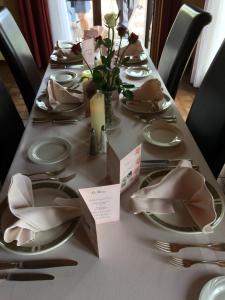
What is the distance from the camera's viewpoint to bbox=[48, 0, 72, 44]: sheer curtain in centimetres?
299

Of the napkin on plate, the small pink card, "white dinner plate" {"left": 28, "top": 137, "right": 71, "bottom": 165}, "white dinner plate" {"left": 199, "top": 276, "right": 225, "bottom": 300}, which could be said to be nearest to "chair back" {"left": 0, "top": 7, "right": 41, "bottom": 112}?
the small pink card

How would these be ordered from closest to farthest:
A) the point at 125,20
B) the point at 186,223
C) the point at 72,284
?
the point at 72,284
the point at 186,223
the point at 125,20

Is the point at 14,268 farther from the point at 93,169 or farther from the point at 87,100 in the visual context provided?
the point at 87,100

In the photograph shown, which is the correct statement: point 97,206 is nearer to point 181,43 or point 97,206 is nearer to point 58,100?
point 58,100

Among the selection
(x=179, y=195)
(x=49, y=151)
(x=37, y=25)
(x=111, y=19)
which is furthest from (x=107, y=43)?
(x=37, y=25)

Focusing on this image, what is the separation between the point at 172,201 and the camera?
72 centimetres

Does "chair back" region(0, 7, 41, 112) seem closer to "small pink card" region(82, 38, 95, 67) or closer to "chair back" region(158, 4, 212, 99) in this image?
"small pink card" region(82, 38, 95, 67)

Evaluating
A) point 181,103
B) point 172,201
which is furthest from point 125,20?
point 172,201

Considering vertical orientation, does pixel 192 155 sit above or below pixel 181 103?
above

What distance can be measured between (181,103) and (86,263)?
7.84 feet

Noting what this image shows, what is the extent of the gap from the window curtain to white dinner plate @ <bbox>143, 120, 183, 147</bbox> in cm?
253

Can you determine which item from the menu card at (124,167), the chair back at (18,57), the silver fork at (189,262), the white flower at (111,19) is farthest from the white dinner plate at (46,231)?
the chair back at (18,57)

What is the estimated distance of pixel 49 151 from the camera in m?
0.93

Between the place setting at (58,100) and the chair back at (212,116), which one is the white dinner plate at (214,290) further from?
the place setting at (58,100)
